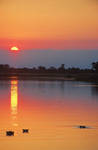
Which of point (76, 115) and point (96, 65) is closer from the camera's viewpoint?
point (76, 115)

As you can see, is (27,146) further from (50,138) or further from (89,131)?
(89,131)

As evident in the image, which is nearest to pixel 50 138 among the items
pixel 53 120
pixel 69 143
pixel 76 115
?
pixel 69 143

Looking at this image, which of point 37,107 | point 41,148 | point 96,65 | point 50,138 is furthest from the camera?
point 96,65

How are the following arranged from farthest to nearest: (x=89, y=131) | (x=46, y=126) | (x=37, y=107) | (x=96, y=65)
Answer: (x=96, y=65) < (x=37, y=107) < (x=46, y=126) < (x=89, y=131)

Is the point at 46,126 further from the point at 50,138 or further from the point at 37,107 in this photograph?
the point at 37,107

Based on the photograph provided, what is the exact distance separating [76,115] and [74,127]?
12.5 feet

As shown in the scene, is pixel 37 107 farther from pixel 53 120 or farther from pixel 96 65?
pixel 96 65

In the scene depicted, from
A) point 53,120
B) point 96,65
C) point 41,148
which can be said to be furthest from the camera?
point 96,65

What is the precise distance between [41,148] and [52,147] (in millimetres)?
342

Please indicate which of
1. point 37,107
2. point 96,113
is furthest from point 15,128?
point 37,107

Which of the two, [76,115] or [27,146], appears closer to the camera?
[27,146]

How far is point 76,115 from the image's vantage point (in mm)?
19828

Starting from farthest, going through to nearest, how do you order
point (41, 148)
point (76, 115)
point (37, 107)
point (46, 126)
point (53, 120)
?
point (37, 107)
point (76, 115)
point (53, 120)
point (46, 126)
point (41, 148)

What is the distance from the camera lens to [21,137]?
542 inches
